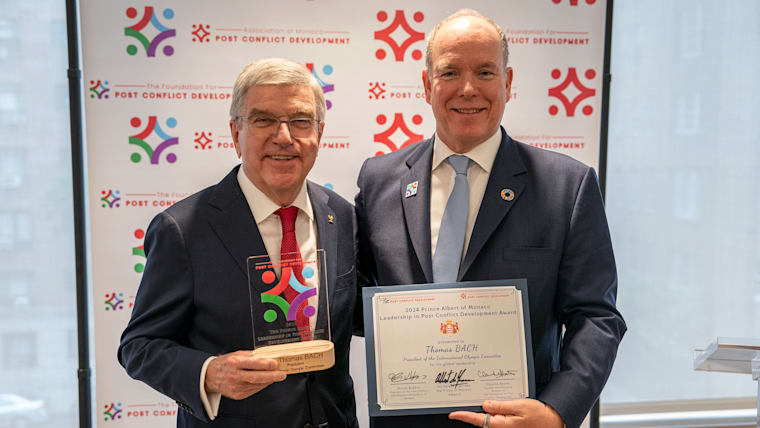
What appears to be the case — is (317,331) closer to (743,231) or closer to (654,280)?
(654,280)

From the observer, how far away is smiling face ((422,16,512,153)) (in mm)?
1840

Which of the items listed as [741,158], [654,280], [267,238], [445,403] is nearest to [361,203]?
[267,238]

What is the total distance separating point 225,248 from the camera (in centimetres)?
178

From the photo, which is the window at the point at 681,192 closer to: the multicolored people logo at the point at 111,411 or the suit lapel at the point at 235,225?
the suit lapel at the point at 235,225

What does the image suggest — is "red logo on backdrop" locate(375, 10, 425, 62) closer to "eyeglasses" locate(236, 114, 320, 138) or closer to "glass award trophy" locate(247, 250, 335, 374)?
"eyeglasses" locate(236, 114, 320, 138)

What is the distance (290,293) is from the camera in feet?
5.56

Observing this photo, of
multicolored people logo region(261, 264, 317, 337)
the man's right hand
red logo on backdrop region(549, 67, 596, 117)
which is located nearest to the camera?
the man's right hand

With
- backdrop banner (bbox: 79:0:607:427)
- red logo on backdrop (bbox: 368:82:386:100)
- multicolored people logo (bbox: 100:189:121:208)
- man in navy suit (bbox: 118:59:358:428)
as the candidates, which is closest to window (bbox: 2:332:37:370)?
backdrop banner (bbox: 79:0:607:427)

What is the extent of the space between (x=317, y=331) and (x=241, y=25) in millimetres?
1743

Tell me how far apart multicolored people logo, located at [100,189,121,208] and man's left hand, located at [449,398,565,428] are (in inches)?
79.1

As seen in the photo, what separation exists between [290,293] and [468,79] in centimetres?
89

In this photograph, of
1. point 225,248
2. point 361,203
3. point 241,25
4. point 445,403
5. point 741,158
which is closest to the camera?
point 445,403

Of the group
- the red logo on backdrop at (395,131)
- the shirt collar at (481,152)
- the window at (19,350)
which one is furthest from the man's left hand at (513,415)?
the window at (19,350)
